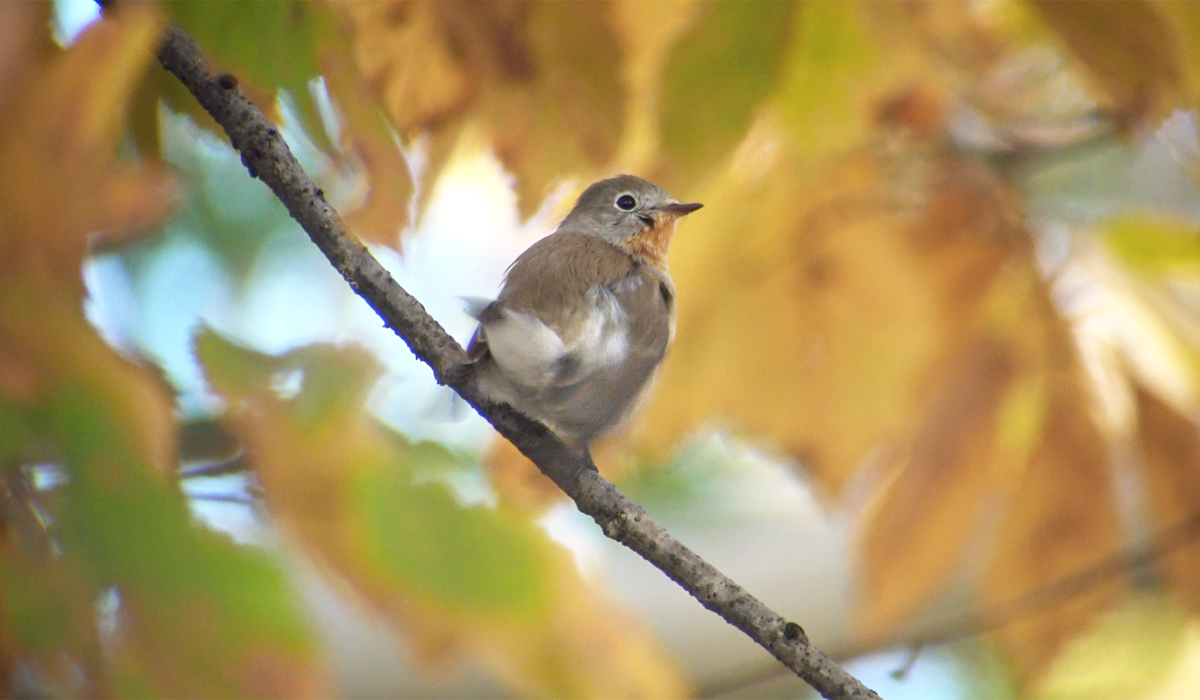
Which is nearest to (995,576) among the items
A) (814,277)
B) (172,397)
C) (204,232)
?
(814,277)

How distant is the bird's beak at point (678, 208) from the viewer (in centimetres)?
240

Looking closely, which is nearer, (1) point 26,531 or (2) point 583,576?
(1) point 26,531

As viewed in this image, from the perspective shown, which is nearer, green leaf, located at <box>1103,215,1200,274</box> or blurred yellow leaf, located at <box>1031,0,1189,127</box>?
blurred yellow leaf, located at <box>1031,0,1189,127</box>

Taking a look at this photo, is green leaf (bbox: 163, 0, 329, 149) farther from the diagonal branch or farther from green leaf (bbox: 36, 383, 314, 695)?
green leaf (bbox: 36, 383, 314, 695)

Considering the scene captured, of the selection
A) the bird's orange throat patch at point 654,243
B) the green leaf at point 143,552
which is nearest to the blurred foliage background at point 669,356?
the green leaf at point 143,552

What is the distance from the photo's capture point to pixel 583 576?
6.60 feet

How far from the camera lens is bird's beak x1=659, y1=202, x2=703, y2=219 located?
2402 millimetres

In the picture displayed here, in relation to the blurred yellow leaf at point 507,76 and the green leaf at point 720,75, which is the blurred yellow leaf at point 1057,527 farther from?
the blurred yellow leaf at point 507,76

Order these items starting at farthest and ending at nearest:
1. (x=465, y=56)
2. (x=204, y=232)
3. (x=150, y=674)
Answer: (x=204, y=232)
(x=465, y=56)
(x=150, y=674)

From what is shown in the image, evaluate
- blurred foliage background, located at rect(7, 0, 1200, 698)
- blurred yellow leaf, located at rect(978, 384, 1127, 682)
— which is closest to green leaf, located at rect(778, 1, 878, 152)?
blurred foliage background, located at rect(7, 0, 1200, 698)

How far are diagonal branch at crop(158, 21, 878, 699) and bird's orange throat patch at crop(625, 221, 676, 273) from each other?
46.9 inches

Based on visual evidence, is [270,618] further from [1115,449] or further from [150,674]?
[1115,449]

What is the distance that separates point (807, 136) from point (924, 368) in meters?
0.78

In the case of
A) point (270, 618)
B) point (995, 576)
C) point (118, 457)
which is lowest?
point (270, 618)
